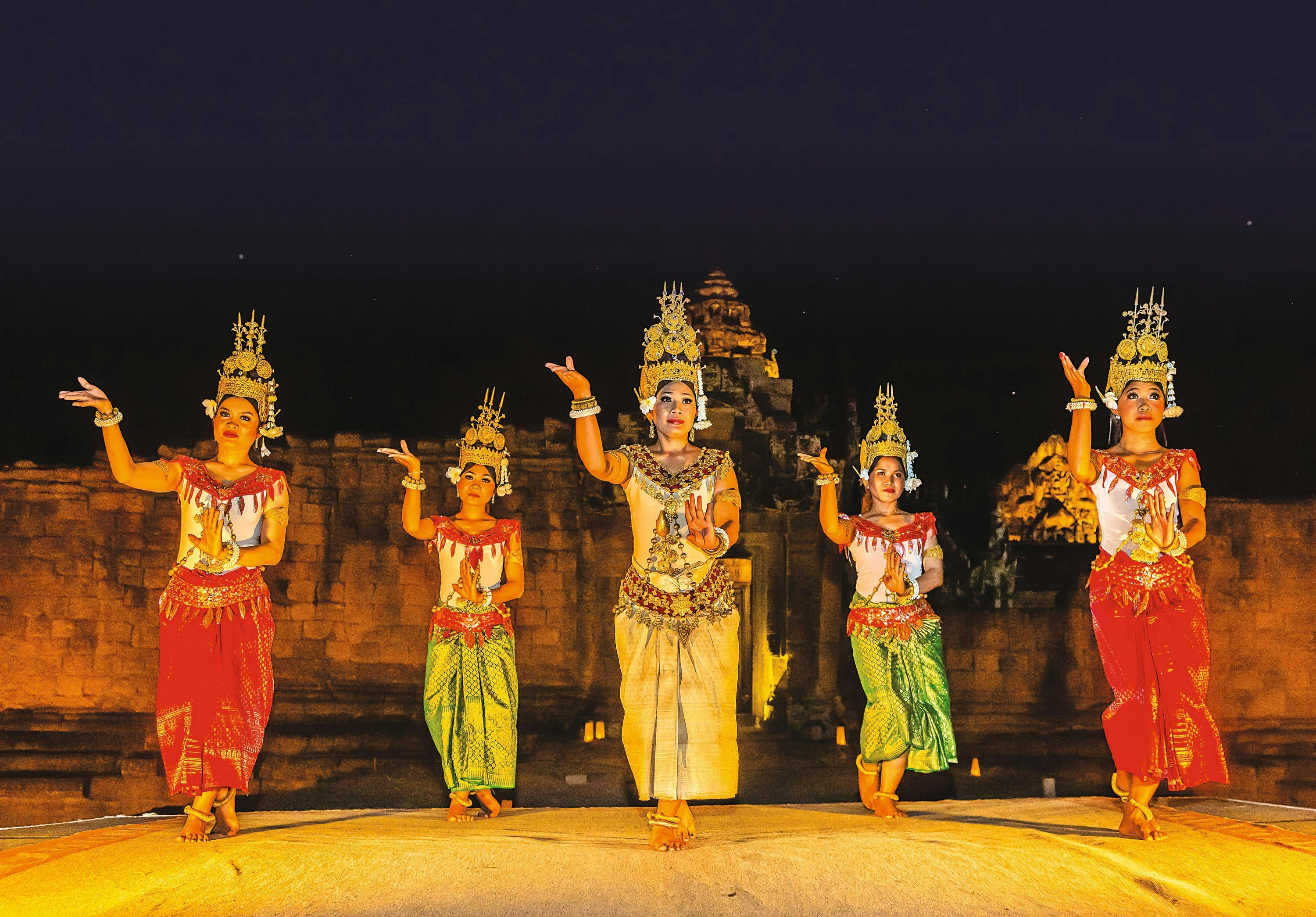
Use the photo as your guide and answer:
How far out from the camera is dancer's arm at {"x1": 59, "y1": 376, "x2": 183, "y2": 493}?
14.0 ft

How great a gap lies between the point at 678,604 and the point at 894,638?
1368mm

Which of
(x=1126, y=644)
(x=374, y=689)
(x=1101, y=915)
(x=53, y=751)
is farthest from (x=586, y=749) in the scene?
(x=1101, y=915)

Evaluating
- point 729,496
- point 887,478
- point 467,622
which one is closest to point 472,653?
point 467,622

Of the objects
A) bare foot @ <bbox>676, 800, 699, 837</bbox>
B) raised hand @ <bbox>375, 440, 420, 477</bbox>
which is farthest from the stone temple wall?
bare foot @ <bbox>676, 800, 699, 837</bbox>

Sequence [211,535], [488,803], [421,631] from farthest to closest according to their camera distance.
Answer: [421,631] → [488,803] → [211,535]

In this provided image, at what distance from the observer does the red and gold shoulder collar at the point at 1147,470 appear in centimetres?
468

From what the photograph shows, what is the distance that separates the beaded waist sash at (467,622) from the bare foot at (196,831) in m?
1.24

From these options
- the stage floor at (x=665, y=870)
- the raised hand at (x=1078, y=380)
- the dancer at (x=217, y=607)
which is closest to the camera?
the stage floor at (x=665, y=870)

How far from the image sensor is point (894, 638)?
5250 mm

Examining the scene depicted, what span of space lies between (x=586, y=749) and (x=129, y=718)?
11.5 feet

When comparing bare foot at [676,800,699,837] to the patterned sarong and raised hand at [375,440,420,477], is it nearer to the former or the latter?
the patterned sarong

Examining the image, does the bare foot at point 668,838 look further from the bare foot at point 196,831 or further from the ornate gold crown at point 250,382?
the ornate gold crown at point 250,382

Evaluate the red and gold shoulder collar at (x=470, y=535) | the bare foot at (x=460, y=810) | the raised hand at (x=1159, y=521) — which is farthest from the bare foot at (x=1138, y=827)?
the red and gold shoulder collar at (x=470, y=535)

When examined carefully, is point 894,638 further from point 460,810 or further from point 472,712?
point 460,810
